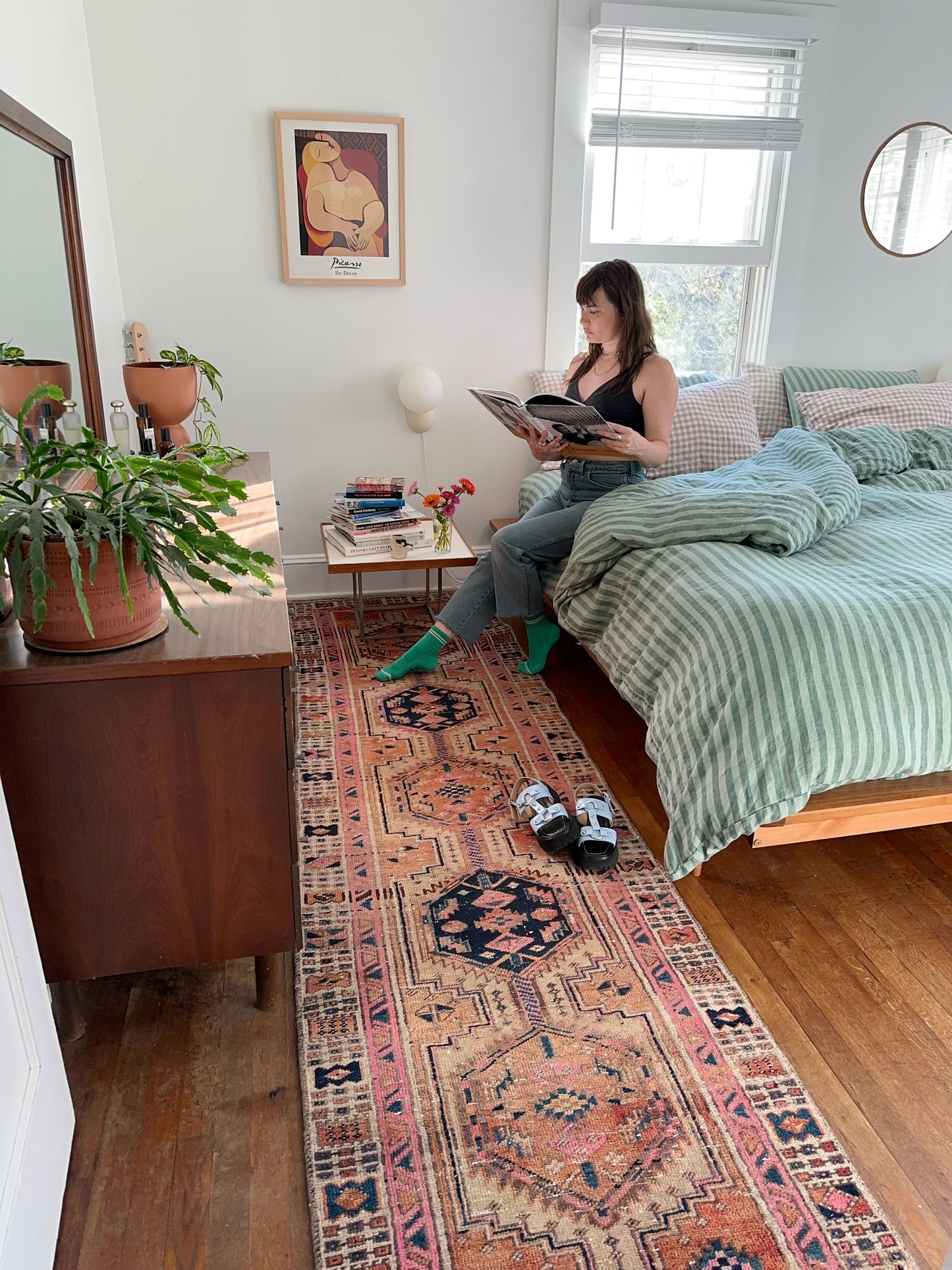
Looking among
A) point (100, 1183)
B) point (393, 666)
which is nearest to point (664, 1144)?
point (100, 1183)

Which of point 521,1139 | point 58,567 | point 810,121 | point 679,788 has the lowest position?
point 521,1139

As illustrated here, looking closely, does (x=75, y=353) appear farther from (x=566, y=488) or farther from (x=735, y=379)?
(x=735, y=379)

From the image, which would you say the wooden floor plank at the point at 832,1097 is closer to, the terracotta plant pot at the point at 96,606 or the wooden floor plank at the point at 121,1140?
the wooden floor plank at the point at 121,1140

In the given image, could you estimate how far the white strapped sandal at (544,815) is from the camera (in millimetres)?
2090

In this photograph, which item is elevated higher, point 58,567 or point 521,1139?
point 58,567

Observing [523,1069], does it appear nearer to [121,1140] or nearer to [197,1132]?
[197,1132]

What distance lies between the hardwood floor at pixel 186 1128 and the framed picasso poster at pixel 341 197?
8.17 feet

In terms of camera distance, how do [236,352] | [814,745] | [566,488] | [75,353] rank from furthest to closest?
[236,352], [566,488], [75,353], [814,745]

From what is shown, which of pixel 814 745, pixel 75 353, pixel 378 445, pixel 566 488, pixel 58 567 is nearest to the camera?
pixel 58 567

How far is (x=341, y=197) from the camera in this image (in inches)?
126

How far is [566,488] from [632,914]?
1.47m

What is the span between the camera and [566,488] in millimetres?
2930

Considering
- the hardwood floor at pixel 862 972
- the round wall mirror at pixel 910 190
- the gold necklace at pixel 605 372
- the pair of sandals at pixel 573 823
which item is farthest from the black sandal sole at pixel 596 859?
the round wall mirror at pixel 910 190

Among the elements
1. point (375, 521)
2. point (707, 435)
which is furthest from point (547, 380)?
point (375, 521)
